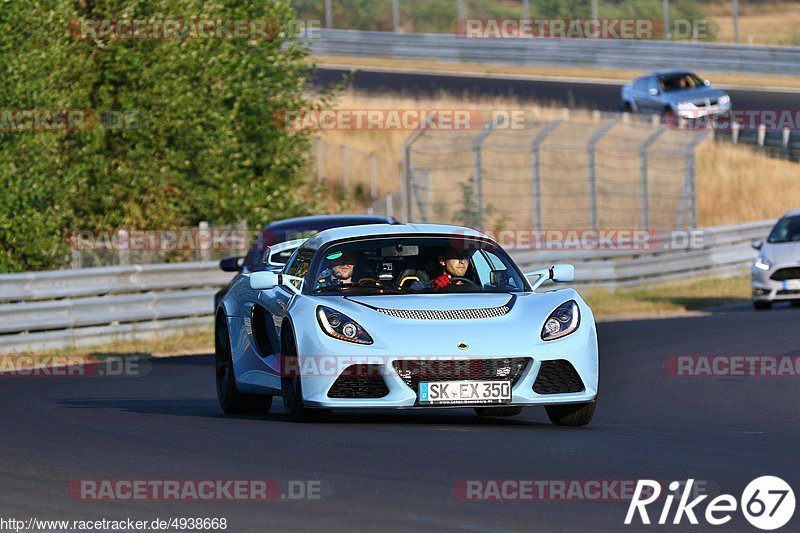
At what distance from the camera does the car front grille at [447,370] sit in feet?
33.0

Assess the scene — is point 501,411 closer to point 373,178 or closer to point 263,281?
point 263,281

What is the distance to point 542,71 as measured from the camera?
55.0 metres

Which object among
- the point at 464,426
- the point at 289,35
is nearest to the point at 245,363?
the point at 464,426

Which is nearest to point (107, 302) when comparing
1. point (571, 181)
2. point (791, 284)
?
point (791, 284)

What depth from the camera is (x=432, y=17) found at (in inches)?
2633

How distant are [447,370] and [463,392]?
17cm

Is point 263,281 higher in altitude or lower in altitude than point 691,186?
higher

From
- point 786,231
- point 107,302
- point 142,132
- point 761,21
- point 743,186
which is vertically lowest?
point 743,186

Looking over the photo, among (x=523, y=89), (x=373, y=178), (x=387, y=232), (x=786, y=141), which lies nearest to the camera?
(x=387, y=232)

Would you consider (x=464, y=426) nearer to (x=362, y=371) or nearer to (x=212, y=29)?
(x=362, y=371)

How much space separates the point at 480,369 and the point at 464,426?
2.60 feet
